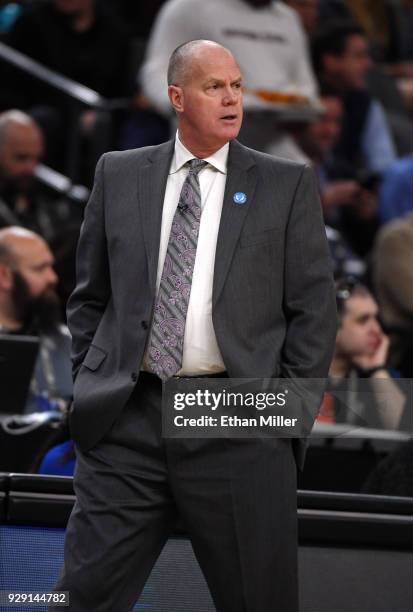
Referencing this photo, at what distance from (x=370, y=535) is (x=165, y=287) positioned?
928mm

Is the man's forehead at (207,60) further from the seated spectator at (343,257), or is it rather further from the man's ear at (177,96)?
the seated spectator at (343,257)

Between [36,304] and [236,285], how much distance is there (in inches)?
106

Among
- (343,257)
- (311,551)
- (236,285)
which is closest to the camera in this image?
(236,285)

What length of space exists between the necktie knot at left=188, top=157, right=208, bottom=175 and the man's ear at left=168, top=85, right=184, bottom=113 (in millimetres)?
117

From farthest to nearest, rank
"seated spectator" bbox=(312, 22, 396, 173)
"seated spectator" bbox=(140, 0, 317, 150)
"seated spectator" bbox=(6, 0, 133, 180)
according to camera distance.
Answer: "seated spectator" bbox=(312, 22, 396, 173) < "seated spectator" bbox=(6, 0, 133, 180) < "seated spectator" bbox=(140, 0, 317, 150)

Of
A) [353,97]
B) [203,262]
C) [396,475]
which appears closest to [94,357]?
[203,262]

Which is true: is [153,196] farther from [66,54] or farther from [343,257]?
[66,54]

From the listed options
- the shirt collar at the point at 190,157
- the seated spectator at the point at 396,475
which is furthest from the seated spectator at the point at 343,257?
the shirt collar at the point at 190,157

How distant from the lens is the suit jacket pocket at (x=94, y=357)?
286 cm

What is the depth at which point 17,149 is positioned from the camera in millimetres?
7051

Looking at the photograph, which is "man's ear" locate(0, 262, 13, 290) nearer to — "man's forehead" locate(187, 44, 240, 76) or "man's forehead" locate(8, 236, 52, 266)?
"man's forehead" locate(8, 236, 52, 266)

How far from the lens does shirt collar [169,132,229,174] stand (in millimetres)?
2920

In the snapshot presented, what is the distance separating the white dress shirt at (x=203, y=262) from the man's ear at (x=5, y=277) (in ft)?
8.38

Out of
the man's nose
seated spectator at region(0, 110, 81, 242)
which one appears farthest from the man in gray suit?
seated spectator at region(0, 110, 81, 242)
